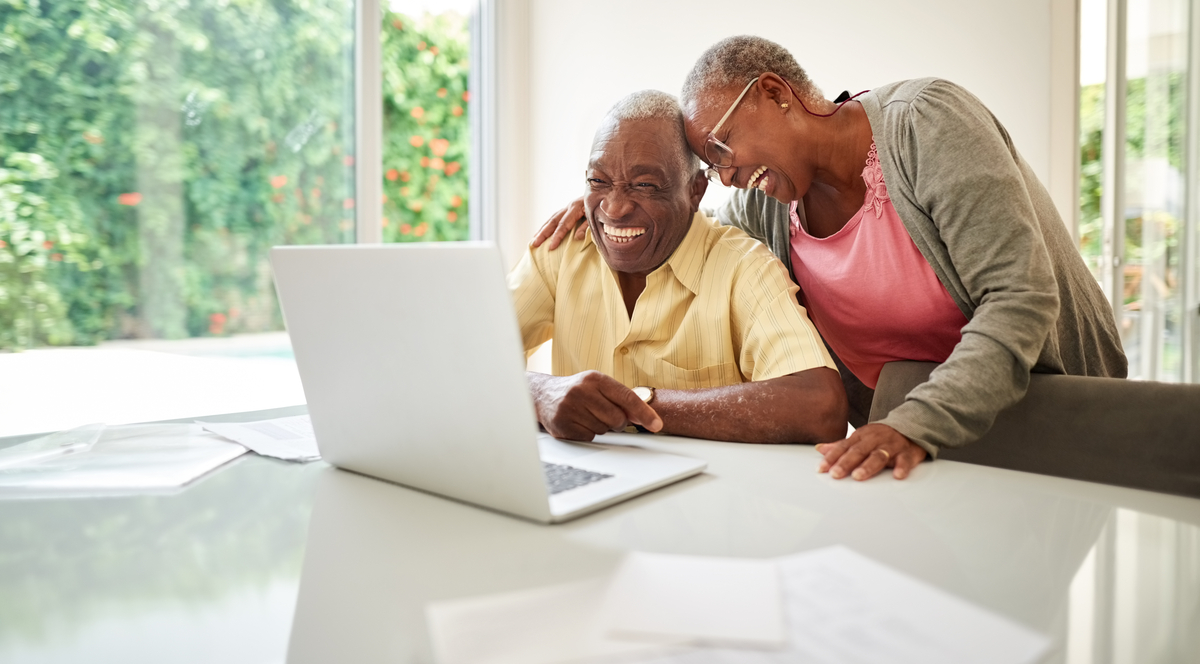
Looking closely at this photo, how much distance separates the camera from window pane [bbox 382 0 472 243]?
3141 millimetres

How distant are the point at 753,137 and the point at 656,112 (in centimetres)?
19

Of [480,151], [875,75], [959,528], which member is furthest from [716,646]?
[480,151]

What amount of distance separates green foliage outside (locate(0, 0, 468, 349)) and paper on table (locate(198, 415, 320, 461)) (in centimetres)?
135

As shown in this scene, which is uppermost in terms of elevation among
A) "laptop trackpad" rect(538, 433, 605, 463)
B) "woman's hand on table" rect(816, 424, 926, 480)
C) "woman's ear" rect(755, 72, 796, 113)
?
"woman's ear" rect(755, 72, 796, 113)

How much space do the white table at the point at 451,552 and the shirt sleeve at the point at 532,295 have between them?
72 cm

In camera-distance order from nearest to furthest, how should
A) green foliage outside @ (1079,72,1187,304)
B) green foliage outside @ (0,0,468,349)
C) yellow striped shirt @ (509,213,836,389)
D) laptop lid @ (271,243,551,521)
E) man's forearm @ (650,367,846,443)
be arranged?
laptop lid @ (271,243,551,521), man's forearm @ (650,367,846,443), yellow striped shirt @ (509,213,836,389), green foliage outside @ (0,0,468,349), green foliage outside @ (1079,72,1187,304)

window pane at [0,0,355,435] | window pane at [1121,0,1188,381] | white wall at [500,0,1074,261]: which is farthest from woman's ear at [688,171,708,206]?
window pane at [0,0,355,435]

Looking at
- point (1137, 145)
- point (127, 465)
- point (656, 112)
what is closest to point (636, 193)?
point (656, 112)

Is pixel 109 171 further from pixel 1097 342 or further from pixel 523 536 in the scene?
pixel 1097 342

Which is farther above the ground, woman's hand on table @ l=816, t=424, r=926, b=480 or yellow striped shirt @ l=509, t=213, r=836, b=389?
yellow striped shirt @ l=509, t=213, r=836, b=389

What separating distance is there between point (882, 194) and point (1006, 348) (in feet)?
1.54

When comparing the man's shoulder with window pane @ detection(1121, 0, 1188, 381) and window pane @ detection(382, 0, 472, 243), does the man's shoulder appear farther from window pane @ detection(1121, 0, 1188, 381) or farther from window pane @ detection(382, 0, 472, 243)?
window pane @ detection(382, 0, 472, 243)

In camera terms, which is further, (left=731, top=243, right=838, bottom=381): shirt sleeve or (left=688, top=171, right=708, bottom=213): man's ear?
(left=688, top=171, right=708, bottom=213): man's ear

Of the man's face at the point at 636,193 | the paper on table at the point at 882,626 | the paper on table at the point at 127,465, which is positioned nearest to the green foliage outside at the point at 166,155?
the paper on table at the point at 127,465
